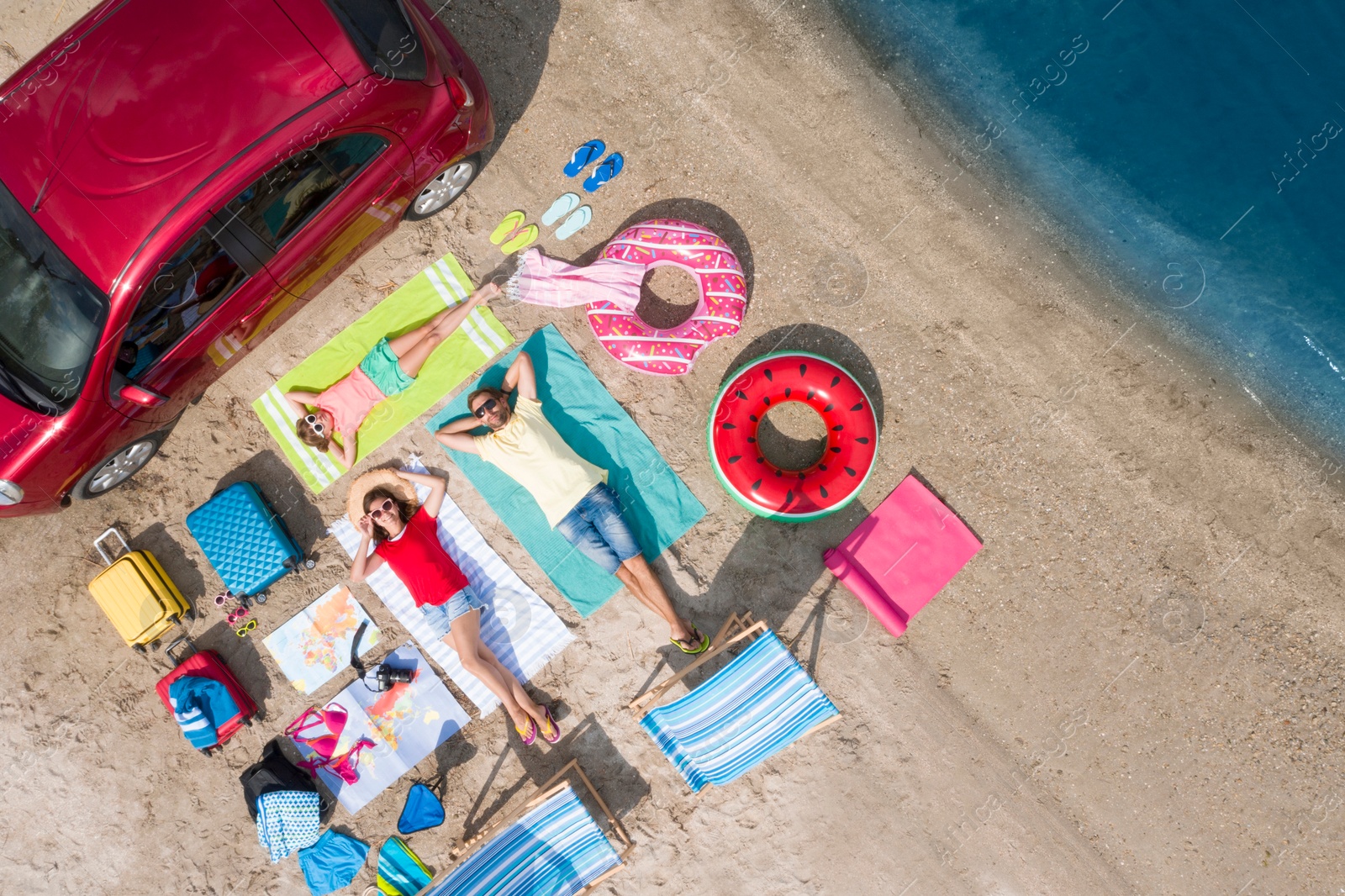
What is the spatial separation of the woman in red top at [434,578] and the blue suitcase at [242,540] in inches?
24.2

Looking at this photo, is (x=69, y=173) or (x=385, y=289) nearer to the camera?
(x=69, y=173)

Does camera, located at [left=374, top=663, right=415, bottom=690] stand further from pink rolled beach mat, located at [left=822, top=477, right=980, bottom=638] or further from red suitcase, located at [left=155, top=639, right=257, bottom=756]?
pink rolled beach mat, located at [left=822, top=477, right=980, bottom=638]

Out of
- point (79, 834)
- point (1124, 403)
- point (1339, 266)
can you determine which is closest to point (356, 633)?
point (79, 834)

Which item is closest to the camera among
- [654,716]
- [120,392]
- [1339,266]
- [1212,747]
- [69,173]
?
[69,173]

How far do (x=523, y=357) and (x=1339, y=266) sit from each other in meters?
6.64

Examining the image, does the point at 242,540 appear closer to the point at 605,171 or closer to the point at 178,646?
the point at 178,646

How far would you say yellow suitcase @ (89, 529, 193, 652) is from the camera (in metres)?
5.41

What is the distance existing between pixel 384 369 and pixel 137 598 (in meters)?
2.55

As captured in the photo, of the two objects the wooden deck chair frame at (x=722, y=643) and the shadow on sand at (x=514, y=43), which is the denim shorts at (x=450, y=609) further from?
the shadow on sand at (x=514, y=43)

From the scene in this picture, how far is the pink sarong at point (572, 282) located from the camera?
17.8 feet

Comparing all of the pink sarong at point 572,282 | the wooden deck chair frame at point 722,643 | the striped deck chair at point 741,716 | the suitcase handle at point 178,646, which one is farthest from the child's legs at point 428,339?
the striped deck chair at point 741,716

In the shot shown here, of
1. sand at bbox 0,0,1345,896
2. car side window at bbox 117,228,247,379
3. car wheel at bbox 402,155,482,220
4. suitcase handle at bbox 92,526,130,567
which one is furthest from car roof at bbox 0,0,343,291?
suitcase handle at bbox 92,526,130,567

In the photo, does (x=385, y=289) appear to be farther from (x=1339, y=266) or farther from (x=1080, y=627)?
(x=1339, y=266)

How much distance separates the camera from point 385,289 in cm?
567
